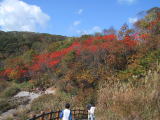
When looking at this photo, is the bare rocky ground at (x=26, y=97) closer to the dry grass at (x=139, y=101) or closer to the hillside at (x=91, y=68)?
the hillside at (x=91, y=68)

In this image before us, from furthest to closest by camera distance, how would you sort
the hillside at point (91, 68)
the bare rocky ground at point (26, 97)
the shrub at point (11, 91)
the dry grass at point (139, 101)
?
1. the shrub at point (11, 91)
2. the bare rocky ground at point (26, 97)
3. the hillside at point (91, 68)
4. the dry grass at point (139, 101)

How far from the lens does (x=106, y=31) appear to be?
28891 millimetres

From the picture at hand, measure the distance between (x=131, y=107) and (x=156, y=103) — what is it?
71cm

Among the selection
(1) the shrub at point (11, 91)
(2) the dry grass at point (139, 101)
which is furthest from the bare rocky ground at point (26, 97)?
(2) the dry grass at point (139, 101)

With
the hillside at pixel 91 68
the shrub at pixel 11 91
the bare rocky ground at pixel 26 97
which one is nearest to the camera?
the hillside at pixel 91 68

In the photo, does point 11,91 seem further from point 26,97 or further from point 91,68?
point 91,68

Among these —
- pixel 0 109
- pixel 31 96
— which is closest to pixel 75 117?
pixel 0 109

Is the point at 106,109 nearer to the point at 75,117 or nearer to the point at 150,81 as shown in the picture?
the point at 150,81

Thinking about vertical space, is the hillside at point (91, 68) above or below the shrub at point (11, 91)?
above

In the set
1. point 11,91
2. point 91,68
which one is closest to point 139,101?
point 91,68

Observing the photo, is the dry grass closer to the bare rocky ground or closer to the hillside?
the hillside

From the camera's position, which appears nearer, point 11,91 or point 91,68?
point 91,68

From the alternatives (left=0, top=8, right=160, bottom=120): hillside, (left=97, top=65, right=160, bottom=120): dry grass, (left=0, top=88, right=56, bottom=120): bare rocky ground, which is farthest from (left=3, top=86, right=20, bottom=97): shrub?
(left=97, top=65, right=160, bottom=120): dry grass

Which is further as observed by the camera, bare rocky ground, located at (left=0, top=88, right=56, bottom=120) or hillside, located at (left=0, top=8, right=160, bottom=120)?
bare rocky ground, located at (left=0, top=88, right=56, bottom=120)
